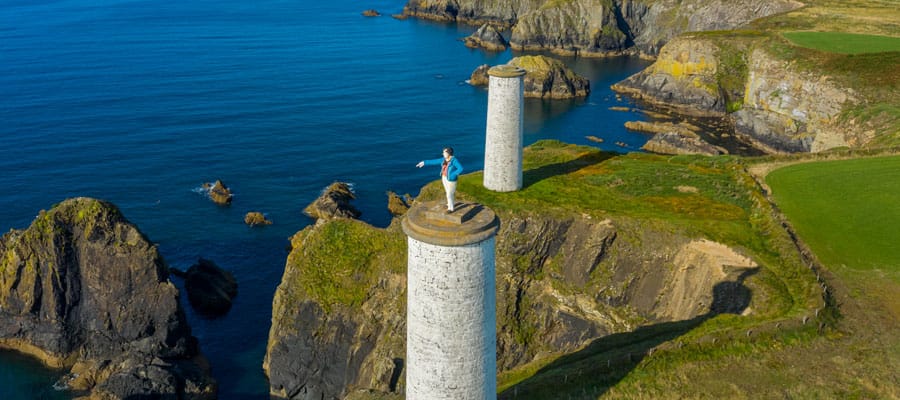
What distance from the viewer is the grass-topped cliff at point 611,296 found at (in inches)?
1118

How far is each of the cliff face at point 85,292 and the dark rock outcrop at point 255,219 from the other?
19.9 metres

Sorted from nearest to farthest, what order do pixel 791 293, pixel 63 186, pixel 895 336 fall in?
pixel 895 336 → pixel 791 293 → pixel 63 186

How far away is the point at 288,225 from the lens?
237 feet

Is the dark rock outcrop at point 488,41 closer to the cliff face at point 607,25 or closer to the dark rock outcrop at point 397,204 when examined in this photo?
the cliff face at point 607,25

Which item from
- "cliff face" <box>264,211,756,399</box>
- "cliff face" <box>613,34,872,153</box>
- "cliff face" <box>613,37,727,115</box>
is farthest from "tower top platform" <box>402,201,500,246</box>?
"cliff face" <box>613,37,727,115</box>

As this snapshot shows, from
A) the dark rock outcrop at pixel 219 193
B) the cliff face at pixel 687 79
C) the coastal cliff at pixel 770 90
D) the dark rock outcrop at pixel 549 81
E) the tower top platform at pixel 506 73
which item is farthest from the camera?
the dark rock outcrop at pixel 549 81

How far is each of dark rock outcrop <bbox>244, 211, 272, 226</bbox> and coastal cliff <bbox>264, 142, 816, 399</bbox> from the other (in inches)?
992

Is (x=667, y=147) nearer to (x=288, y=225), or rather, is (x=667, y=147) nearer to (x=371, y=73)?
(x=288, y=225)

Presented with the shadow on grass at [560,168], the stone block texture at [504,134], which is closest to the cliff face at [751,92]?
the shadow on grass at [560,168]

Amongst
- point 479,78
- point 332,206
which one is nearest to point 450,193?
point 332,206

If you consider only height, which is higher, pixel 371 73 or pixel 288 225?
pixel 371 73

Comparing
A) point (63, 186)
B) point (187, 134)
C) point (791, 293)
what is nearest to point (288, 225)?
point (63, 186)

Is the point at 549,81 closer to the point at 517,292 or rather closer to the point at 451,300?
the point at 517,292

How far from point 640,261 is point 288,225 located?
4164 cm
